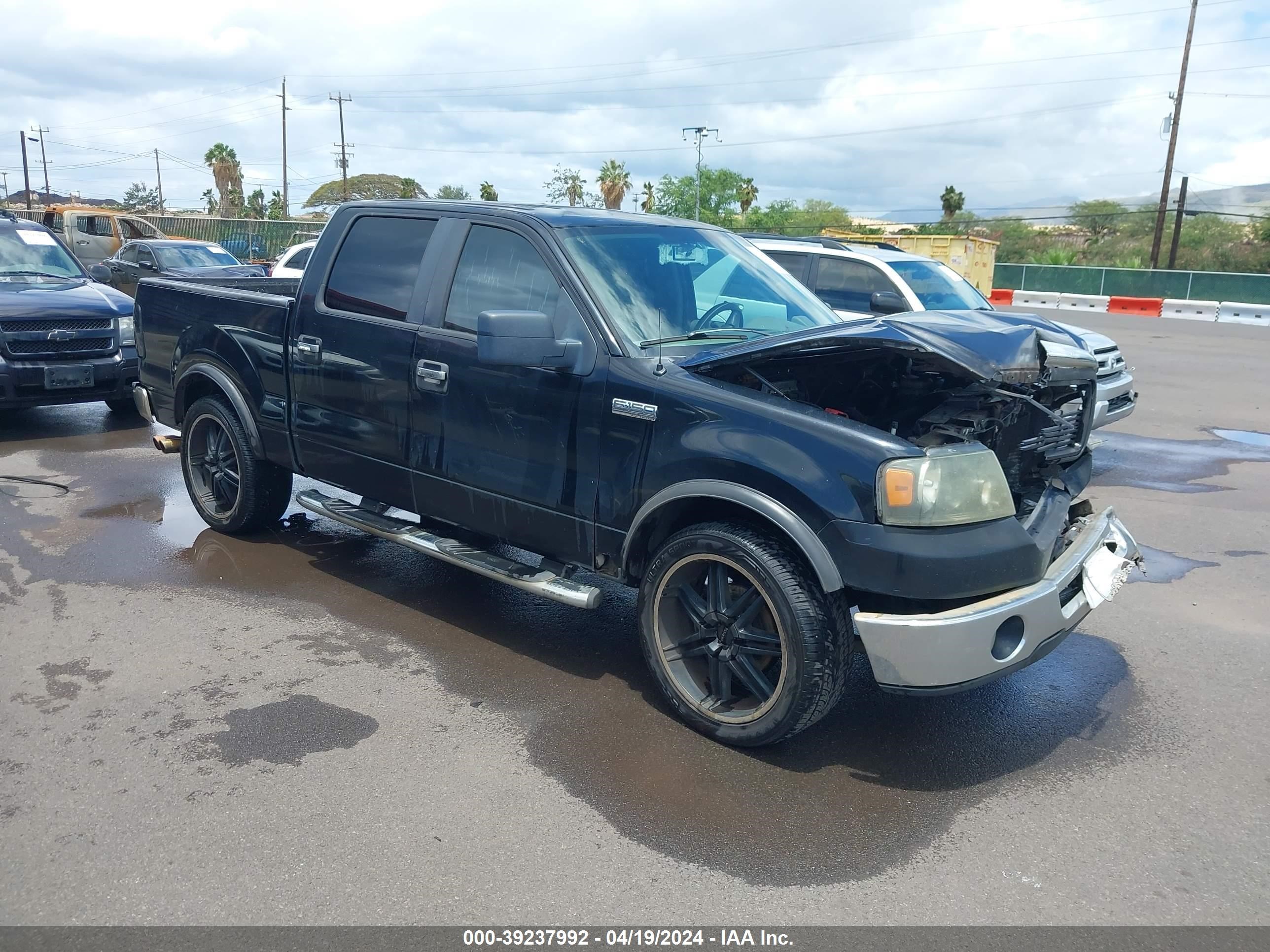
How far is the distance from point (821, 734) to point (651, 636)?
790 millimetres

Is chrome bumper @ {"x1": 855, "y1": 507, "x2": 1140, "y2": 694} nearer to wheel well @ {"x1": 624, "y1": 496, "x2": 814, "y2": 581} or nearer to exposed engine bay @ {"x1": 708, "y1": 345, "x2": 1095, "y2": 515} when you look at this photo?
wheel well @ {"x1": 624, "y1": 496, "x2": 814, "y2": 581}

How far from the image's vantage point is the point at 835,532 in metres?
3.57

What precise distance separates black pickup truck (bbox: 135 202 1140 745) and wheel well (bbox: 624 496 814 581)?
1 cm

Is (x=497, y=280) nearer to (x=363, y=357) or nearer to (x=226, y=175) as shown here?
(x=363, y=357)

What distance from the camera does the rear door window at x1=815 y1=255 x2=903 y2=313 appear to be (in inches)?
390

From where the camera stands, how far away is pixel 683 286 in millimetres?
4746

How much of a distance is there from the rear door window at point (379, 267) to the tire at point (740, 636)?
2.01 meters

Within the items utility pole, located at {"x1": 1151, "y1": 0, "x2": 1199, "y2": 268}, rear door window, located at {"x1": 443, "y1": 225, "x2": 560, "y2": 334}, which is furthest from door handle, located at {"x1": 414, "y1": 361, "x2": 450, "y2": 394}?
utility pole, located at {"x1": 1151, "y1": 0, "x2": 1199, "y2": 268}

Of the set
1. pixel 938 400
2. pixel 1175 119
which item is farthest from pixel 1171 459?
pixel 1175 119

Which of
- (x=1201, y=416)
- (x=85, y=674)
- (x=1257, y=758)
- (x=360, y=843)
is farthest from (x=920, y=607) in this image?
(x=1201, y=416)

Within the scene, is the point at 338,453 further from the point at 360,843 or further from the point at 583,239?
the point at 360,843

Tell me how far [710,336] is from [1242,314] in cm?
2806

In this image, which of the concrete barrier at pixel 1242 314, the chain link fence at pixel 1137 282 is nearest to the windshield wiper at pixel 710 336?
the concrete barrier at pixel 1242 314

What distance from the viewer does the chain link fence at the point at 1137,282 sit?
31328 mm
